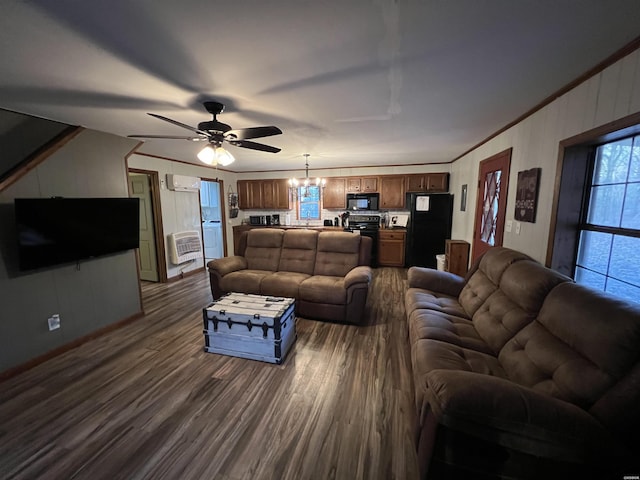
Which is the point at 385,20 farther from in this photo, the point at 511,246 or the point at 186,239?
the point at 186,239

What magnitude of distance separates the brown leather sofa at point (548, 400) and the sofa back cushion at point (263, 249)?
2.65 meters

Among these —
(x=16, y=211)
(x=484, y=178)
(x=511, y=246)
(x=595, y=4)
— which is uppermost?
(x=595, y=4)

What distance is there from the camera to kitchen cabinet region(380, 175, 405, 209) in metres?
5.67

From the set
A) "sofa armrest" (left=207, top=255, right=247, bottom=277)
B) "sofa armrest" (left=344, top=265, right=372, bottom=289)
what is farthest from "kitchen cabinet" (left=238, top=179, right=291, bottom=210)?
"sofa armrest" (left=344, top=265, right=372, bottom=289)

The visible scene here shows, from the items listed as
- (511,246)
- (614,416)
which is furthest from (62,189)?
(511,246)

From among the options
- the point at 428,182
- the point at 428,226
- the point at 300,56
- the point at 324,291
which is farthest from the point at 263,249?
the point at 428,182

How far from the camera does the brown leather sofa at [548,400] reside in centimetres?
99

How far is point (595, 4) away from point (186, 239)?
556 cm

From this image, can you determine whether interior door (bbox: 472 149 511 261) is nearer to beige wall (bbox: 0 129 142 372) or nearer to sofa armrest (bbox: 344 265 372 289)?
sofa armrest (bbox: 344 265 372 289)

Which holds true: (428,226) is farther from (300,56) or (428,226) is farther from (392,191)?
(300,56)

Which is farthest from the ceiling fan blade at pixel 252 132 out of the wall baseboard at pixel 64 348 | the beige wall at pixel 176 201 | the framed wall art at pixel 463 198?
the framed wall art at pixel 463 198

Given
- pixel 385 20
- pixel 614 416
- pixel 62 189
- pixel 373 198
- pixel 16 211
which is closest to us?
pixel 614 416

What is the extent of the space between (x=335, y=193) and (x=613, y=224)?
482 centimetres

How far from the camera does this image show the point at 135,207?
3.02 metres
